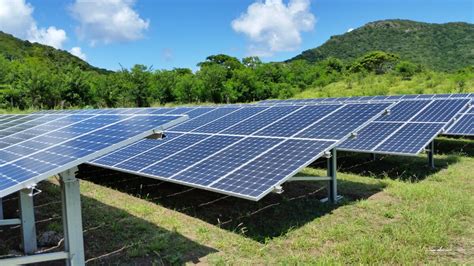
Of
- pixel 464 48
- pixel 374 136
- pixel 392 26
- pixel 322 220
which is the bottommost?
pixel 322 220

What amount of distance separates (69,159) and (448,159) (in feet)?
38.3

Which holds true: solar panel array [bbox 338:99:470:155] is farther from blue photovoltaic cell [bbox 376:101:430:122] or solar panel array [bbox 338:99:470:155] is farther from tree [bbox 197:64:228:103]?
tree [bbox 197:64:228:103]

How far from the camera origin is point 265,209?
832 centimetres

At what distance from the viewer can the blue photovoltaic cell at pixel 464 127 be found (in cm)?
1404

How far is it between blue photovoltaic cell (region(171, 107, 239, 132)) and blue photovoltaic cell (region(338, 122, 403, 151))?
3.55 metres

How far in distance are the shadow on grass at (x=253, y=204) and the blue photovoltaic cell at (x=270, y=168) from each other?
85cm

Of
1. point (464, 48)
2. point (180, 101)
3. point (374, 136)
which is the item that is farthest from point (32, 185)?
point (464, 48)

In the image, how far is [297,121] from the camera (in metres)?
9.55

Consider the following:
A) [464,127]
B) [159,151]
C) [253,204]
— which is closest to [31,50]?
[159,151]

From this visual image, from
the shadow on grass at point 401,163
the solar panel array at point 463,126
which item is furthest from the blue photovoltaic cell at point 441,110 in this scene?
the shadow on grass at point 401,163

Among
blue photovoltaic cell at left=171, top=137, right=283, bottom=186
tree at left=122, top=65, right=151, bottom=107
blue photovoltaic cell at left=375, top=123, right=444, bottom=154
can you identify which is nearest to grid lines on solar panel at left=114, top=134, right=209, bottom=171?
blue photovoltaic cell at left=171, top=137, right=283, bottom=186

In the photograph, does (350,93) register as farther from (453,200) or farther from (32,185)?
(32,185)

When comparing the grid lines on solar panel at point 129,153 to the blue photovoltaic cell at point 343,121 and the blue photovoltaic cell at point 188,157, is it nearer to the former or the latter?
the blue photovoltaic cell at point 188,157

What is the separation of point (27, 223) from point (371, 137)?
931 centimetres
